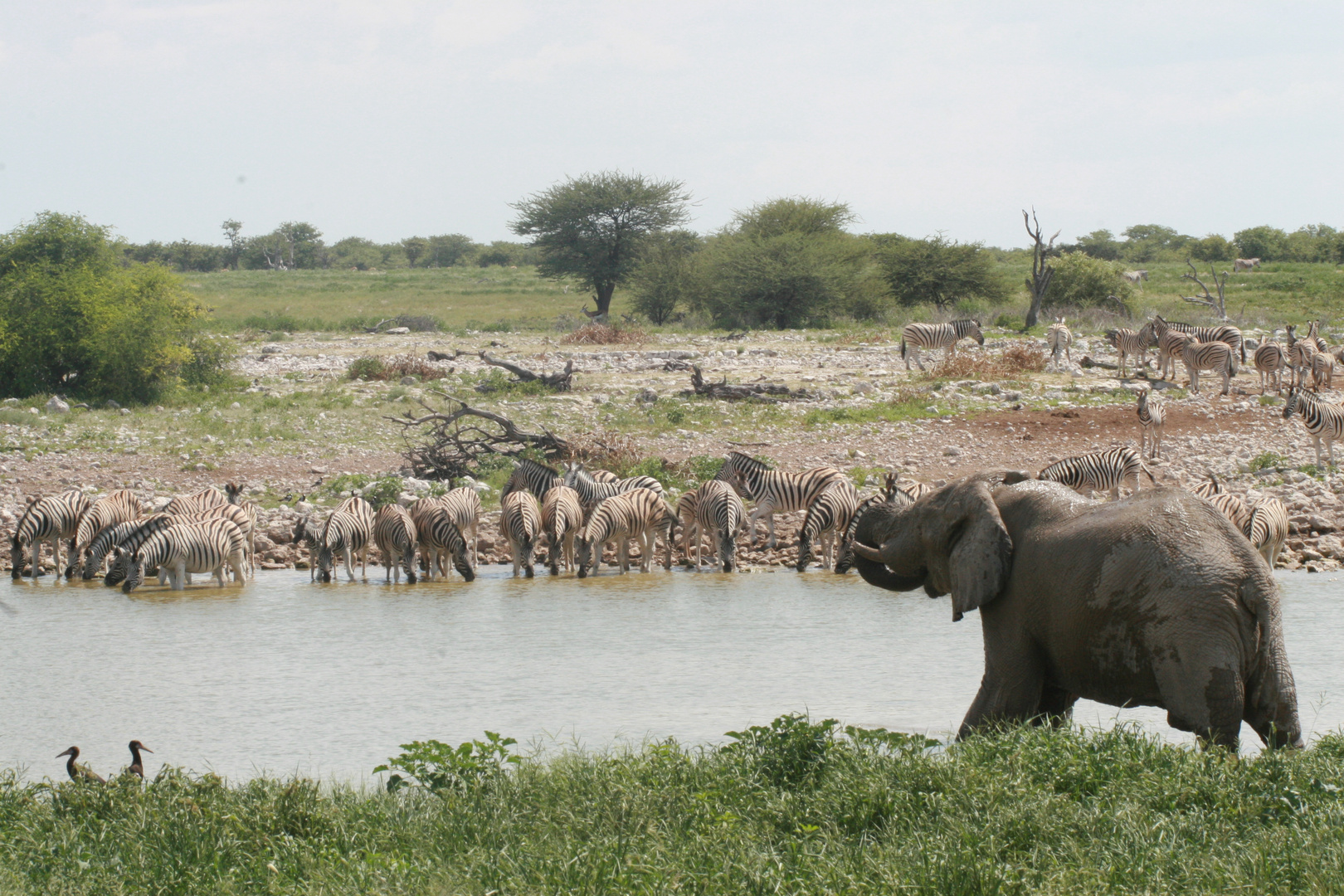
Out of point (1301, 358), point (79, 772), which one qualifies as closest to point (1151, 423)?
point (1301, 358)

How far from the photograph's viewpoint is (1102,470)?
50.1 feet

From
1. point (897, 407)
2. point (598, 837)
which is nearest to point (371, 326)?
point (897, 407)

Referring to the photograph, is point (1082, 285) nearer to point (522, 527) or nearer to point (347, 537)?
point (522, 527)

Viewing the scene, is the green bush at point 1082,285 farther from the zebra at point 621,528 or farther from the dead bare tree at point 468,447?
the zebra at point 621,528

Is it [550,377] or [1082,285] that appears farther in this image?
[1082,285]

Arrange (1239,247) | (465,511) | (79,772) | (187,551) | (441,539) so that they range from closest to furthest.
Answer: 1. (79,772)
2. (187,551)
3. (441,539)
4. (465,511)
5. (1239,247)

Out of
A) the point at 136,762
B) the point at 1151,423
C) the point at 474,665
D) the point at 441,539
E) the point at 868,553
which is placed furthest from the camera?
the point at 1151,423

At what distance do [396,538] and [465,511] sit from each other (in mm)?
1052

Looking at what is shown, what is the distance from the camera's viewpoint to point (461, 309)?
56.6 m

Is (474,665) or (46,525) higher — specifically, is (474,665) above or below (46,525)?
below

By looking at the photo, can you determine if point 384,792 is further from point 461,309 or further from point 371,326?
point 461,309

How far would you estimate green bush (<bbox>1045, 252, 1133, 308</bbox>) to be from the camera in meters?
40.2

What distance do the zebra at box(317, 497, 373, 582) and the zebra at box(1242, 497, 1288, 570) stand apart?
9214mm

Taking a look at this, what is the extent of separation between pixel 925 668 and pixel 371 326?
38229mm
